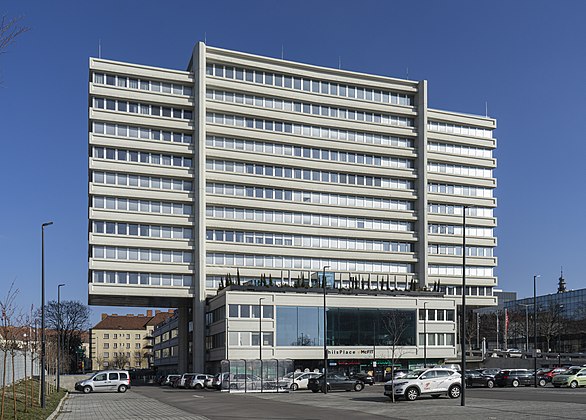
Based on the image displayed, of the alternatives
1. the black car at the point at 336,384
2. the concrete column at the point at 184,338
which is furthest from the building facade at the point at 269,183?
the black car at the point at 336,384

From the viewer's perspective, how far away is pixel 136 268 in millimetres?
80062

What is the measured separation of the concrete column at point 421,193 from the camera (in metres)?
94.4

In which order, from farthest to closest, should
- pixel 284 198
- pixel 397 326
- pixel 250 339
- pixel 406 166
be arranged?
1. pixel 406 166
2. pixel 284 198
3. pixel 397 326
4. pixel 250 339

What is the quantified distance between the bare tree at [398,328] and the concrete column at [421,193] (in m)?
13.4

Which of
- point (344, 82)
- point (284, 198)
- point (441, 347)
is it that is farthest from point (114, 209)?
point (441, 347)

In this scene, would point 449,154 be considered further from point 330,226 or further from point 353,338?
point 353,338

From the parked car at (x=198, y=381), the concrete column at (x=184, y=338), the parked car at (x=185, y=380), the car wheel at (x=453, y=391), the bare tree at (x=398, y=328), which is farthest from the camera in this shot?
the concrete column at (x=184, y=338)

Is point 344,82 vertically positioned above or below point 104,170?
above

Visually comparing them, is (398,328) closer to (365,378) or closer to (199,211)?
(365,378)

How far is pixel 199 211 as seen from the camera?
272ft

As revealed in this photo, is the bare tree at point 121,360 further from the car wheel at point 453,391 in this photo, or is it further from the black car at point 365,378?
the car wheel at point 453,391

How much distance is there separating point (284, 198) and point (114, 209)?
20156mm

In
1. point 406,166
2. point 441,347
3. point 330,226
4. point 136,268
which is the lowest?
point 441,347

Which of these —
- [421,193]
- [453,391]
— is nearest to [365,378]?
[421,193]
